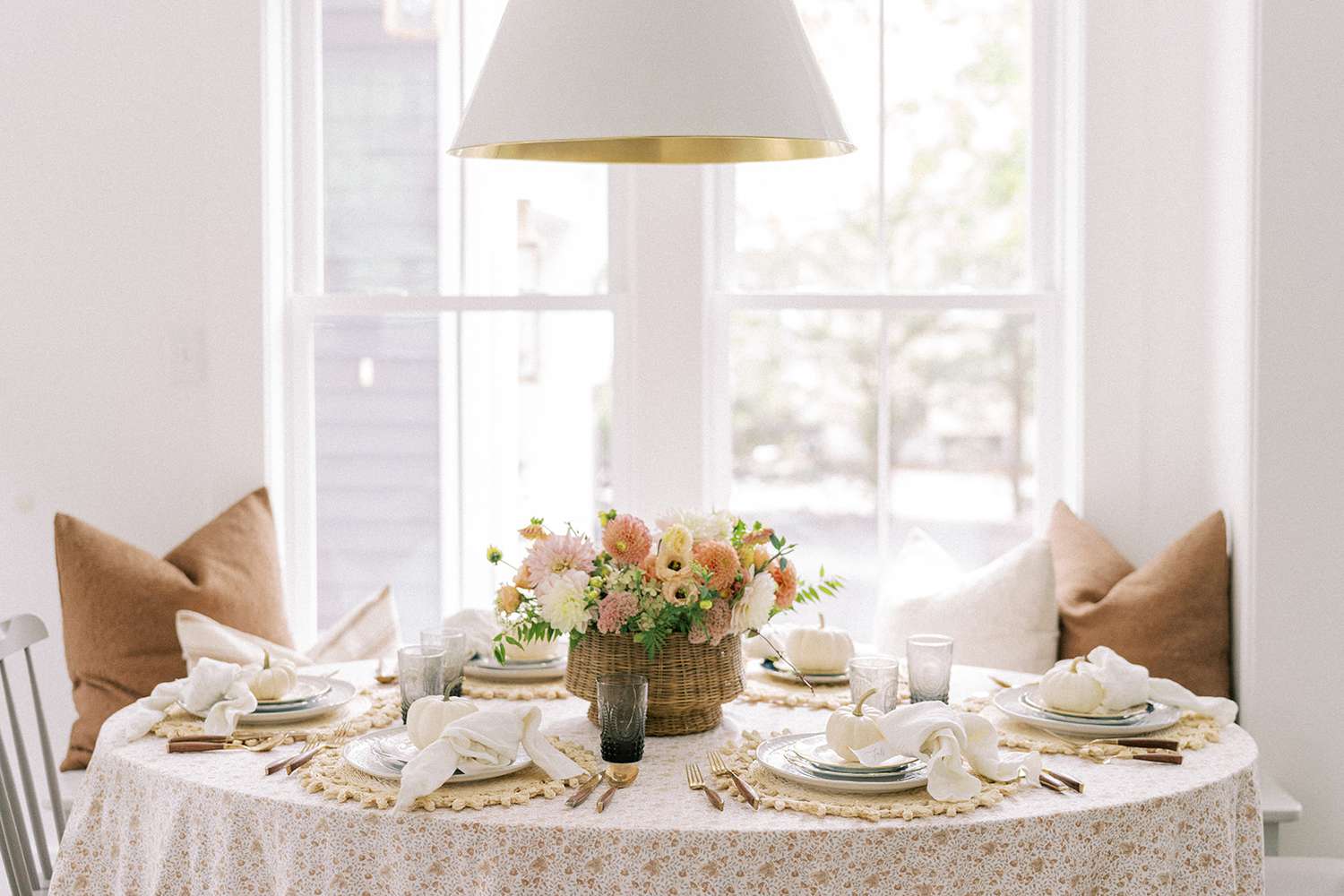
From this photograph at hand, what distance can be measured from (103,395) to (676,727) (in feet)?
6.74

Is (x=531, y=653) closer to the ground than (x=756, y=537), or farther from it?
closer to the ground

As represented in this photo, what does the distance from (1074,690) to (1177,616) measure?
98 cm

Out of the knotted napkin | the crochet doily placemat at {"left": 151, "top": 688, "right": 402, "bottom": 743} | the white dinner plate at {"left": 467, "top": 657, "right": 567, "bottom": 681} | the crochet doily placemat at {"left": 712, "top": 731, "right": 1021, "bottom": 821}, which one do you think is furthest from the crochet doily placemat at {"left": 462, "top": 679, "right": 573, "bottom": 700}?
the knotted napkin

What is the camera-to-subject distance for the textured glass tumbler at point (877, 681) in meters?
1.85

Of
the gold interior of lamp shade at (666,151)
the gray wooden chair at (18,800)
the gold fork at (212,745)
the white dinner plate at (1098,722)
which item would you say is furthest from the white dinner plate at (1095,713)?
the gray wooden chair at (18,800)

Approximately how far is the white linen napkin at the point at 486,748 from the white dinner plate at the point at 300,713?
0.39m

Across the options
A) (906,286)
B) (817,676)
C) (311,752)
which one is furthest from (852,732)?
(906,286)

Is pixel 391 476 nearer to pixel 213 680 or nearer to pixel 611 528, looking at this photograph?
pixel 213 680

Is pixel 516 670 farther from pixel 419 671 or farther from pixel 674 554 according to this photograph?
pixel 674 554

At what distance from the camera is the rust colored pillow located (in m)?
3.00

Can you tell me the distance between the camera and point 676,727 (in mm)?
2002

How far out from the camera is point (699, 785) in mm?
1729

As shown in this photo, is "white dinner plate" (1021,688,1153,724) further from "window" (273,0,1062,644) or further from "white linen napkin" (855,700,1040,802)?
"window" (273,0,1062,644)

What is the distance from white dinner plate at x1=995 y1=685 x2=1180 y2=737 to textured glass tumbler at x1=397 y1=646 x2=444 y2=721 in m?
0.89
